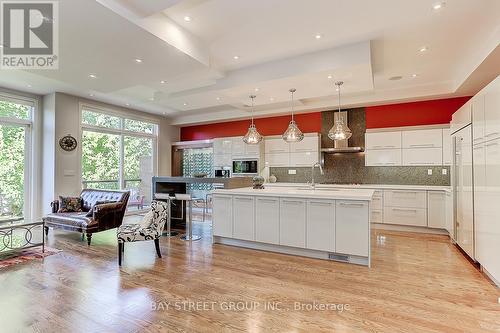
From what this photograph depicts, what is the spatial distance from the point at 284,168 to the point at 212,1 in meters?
5.04

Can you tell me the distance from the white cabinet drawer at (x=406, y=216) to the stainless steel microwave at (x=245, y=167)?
3337mm

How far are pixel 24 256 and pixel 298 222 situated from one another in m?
4.23

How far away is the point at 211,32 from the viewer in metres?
3.40

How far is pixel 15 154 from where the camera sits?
19.3 feet

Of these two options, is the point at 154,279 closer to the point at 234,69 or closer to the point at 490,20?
the point at 234,69

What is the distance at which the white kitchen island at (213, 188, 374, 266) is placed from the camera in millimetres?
Answer: 3502

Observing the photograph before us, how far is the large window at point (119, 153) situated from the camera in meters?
6.76

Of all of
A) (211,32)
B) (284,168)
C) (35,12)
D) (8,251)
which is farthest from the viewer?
(284,168)

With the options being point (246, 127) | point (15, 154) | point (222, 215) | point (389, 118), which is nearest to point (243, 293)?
point (222, 215)

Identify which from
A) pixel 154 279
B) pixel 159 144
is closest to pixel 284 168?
pixel 159 144

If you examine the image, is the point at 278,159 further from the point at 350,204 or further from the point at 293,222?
the point at 350,204

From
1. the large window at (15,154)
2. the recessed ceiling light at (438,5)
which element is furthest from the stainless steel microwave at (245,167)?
the large window at (15,154)

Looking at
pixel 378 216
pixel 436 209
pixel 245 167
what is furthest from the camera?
pixel 245 167

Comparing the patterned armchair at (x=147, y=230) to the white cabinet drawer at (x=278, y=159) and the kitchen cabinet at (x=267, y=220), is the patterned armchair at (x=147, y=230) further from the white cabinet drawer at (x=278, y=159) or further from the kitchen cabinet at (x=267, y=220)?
the white cabinet drawer at (x=278, y=159)
